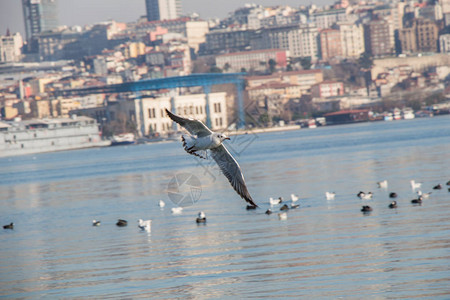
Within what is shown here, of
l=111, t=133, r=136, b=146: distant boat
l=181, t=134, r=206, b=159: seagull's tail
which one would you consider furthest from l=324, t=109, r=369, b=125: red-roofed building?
l=181, t=134, r=206, b=159: seagull's tail

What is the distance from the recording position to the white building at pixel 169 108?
95.1m

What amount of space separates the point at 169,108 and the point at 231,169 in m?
87.2

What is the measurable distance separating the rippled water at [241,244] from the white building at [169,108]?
207 feet

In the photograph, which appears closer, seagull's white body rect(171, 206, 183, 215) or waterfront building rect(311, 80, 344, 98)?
seagull's white body rect(171, 206, 183, 215)

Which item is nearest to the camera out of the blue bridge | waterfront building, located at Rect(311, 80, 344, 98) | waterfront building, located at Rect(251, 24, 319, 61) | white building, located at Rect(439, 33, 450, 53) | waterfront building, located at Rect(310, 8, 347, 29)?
the blue bridge

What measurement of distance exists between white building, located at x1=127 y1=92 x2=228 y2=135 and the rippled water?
63.0 meters

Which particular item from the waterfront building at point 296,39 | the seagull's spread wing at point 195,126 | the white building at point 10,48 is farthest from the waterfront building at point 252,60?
the seagull's spread wing at point 195,126

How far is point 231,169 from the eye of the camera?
11359 mm

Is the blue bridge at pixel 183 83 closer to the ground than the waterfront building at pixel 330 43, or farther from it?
Result: closer to the ground

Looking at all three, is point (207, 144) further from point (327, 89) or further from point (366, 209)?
point (327, 89)

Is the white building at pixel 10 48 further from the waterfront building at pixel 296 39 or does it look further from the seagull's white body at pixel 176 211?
the seagull's white body at pixel 176 211

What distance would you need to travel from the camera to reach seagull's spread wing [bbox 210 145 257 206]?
440 inches

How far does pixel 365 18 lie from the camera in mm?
171875

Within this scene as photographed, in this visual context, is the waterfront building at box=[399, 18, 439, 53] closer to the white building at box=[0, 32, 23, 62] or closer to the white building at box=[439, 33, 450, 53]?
the white building at box=[439, 33, 450, 53]
